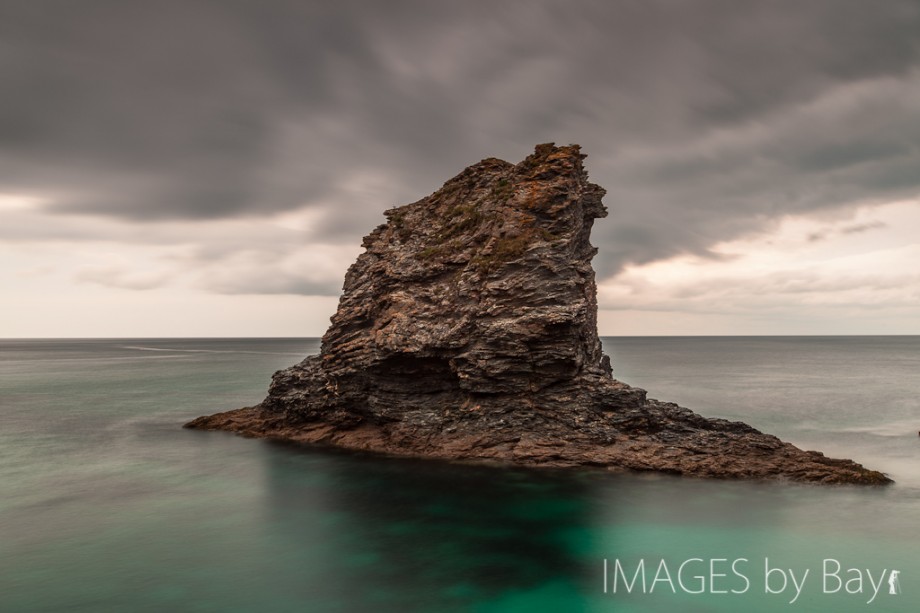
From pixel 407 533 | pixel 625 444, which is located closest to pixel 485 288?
pixel 625 444

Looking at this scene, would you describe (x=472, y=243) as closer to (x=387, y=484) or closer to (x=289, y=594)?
(x=387, y=484)

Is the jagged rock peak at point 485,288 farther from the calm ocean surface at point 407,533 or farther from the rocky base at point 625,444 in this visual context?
the calm ocean surface at point 407,533

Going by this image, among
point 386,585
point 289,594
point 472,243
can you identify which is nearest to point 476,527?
point 386,585

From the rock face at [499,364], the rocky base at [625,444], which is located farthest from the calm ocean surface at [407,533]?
the rock face at [499,364]

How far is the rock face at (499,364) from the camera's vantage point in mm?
32656

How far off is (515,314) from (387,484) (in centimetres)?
1263

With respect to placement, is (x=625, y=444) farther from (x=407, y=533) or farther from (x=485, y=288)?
(x=407, y=533)

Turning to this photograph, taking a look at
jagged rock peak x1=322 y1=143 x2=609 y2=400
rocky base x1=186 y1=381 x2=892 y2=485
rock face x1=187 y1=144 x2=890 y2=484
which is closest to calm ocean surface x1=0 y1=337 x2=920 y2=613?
rocky base x1=186 y1=381 x2=892 y2=485

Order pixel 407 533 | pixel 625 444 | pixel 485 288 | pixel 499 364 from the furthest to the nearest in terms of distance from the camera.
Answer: pixel 485 288 < pixel 499 364 < pixel 625 444 < pixel 407 533

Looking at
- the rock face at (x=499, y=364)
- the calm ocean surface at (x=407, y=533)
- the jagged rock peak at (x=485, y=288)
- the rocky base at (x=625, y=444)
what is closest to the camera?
the calm ocean surface at (x=407, y=533)

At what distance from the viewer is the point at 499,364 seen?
1340 inches

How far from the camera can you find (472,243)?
38.0 meters

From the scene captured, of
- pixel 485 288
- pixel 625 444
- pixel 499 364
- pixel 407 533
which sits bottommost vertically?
pixel 407 533

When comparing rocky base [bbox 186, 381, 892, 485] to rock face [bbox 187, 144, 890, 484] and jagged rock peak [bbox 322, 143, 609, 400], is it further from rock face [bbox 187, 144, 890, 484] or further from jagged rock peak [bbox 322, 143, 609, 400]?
jagged rock peak [bbox 322, 143, 609, 400]
